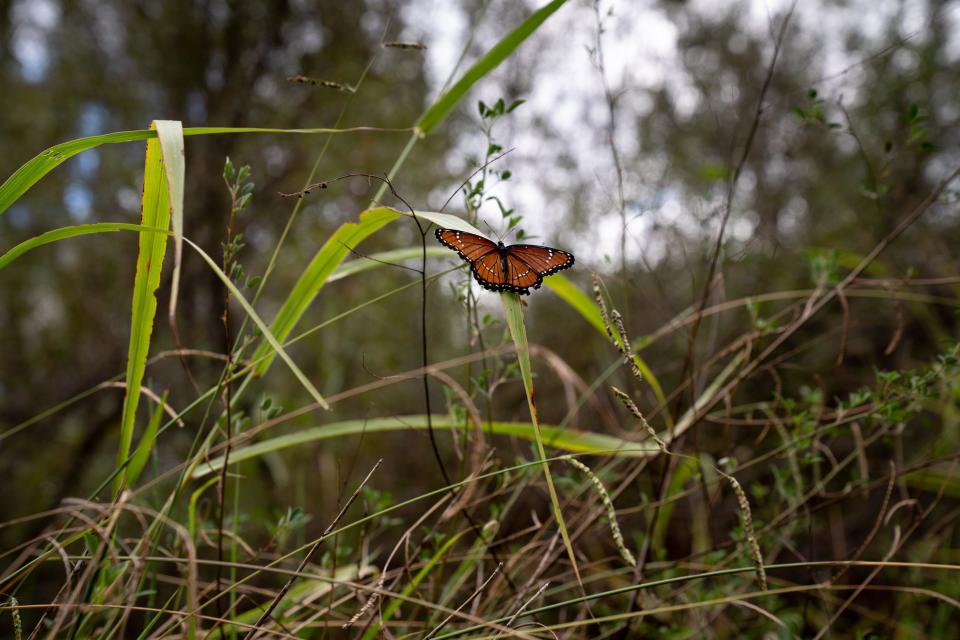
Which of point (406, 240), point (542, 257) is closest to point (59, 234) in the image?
point (542, 257)

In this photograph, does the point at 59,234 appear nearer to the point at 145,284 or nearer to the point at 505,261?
the point at 145,284

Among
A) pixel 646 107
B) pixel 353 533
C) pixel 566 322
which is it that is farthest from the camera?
pixel 646 107

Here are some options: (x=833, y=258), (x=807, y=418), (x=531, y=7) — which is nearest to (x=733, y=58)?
(x=531, y=7)

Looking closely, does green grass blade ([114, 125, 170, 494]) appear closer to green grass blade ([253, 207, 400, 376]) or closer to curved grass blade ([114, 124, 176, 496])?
curved grass blade ([114, 124, 176, 496])

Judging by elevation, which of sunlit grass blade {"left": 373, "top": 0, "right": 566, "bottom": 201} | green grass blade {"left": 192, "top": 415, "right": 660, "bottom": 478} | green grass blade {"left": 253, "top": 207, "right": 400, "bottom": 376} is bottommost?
green grass blade {"left": 192, "top": 415, "right": 660, "bottom": 478}

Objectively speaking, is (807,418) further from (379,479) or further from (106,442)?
(106,442)

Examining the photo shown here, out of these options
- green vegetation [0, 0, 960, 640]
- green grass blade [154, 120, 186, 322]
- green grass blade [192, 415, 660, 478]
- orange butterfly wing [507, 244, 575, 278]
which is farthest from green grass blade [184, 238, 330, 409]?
green vegetation [0, 0, 960, 640]

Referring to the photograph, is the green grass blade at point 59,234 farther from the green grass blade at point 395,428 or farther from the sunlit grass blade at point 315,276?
the green grass blade at point 395,428

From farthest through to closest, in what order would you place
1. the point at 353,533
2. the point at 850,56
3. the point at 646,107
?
the point at 646,107
the point at 850,56
the point at 353,533
